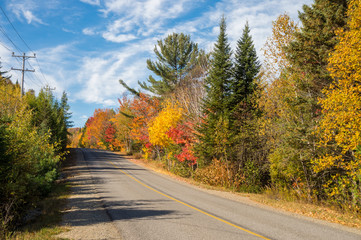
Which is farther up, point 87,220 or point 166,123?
point 166,123

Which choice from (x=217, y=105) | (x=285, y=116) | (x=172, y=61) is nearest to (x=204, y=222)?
(x=285, y=116)

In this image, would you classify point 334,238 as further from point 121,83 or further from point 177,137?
point 121,83

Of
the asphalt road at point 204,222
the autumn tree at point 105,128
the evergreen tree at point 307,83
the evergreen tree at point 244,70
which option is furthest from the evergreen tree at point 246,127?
the autumn tree at point 105,128

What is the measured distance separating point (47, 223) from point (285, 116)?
500 inches

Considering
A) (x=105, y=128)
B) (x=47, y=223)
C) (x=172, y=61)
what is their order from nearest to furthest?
(x=47, y=223) → (x=172, y=61) → (x=105, y=128)

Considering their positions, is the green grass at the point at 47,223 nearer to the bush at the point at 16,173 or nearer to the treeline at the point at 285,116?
the bush at the point at 16,173

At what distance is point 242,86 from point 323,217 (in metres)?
12.2

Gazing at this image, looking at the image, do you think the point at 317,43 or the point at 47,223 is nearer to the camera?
the point at 47,223

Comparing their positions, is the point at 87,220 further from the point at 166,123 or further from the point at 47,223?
the point at 166,123

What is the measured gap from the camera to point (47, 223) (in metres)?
8.02

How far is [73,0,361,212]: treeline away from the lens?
9.65 metres

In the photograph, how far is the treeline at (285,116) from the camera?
9648 millimetres

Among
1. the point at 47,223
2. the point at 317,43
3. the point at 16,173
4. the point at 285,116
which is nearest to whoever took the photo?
the point at 47,223

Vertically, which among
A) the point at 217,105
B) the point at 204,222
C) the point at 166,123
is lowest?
the point at 204,222
